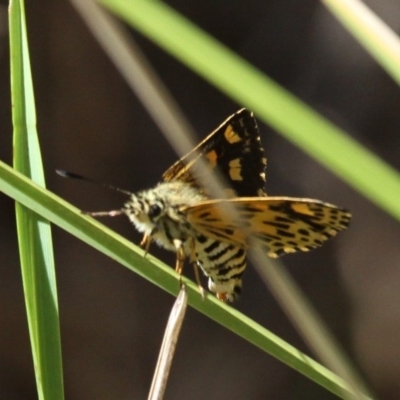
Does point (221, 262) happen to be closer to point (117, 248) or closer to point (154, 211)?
point (154, 211)

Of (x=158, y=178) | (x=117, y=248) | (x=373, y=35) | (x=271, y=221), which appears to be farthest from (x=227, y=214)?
(x=158, y=178)

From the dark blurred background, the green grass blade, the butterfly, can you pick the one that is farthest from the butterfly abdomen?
the dark blurred background

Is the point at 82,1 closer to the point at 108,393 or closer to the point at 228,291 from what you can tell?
→ the point at 228,291

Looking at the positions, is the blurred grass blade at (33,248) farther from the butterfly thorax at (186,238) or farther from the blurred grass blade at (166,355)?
the butterfly thorax at (186,238)

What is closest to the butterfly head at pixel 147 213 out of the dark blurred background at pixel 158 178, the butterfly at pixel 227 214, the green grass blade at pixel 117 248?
the butterfly at pixel 227 214

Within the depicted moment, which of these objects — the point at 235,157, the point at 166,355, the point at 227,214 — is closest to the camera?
the point at 166,355

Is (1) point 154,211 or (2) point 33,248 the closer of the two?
(2) point 33,248

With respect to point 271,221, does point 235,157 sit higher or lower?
higher
